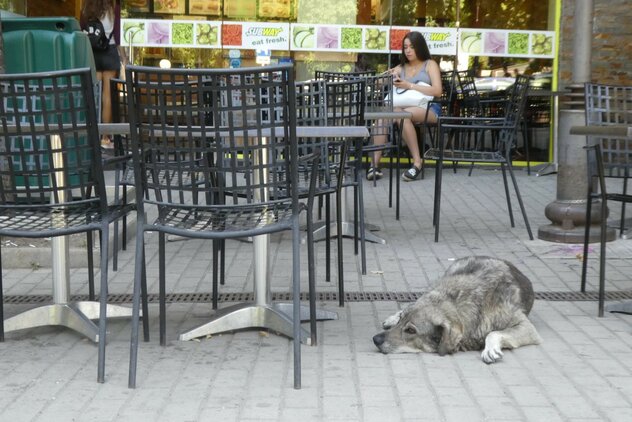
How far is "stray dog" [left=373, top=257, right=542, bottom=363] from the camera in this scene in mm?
4422

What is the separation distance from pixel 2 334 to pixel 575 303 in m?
3.06

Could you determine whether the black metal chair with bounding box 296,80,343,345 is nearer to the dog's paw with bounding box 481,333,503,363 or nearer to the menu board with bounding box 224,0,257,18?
the dog's paw with bounding box 481,333,503,363

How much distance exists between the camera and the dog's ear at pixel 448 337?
4402 mm

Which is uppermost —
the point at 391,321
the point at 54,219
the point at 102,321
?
the point at 54,219

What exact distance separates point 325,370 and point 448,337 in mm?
608

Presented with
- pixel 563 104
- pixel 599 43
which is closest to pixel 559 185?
pixel 563 104

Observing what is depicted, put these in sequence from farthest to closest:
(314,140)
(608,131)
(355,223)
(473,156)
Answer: (473,156)
(355,223)
(314,140)
(608,131)

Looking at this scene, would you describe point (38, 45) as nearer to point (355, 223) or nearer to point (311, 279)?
point (355, 223)

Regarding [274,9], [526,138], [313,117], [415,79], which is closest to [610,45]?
[526,138]

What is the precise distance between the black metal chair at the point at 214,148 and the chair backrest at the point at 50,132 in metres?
0.21

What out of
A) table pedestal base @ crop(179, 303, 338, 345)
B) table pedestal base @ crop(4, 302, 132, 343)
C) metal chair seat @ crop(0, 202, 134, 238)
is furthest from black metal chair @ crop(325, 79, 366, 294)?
metal chair seat @ crop(0, 202, 134, 238)

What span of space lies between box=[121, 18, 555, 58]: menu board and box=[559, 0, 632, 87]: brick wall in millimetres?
436

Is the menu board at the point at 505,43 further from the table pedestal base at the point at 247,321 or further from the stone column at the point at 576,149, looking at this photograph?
the table pedestal base at the point at 247,321

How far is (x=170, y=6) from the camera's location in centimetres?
1182
